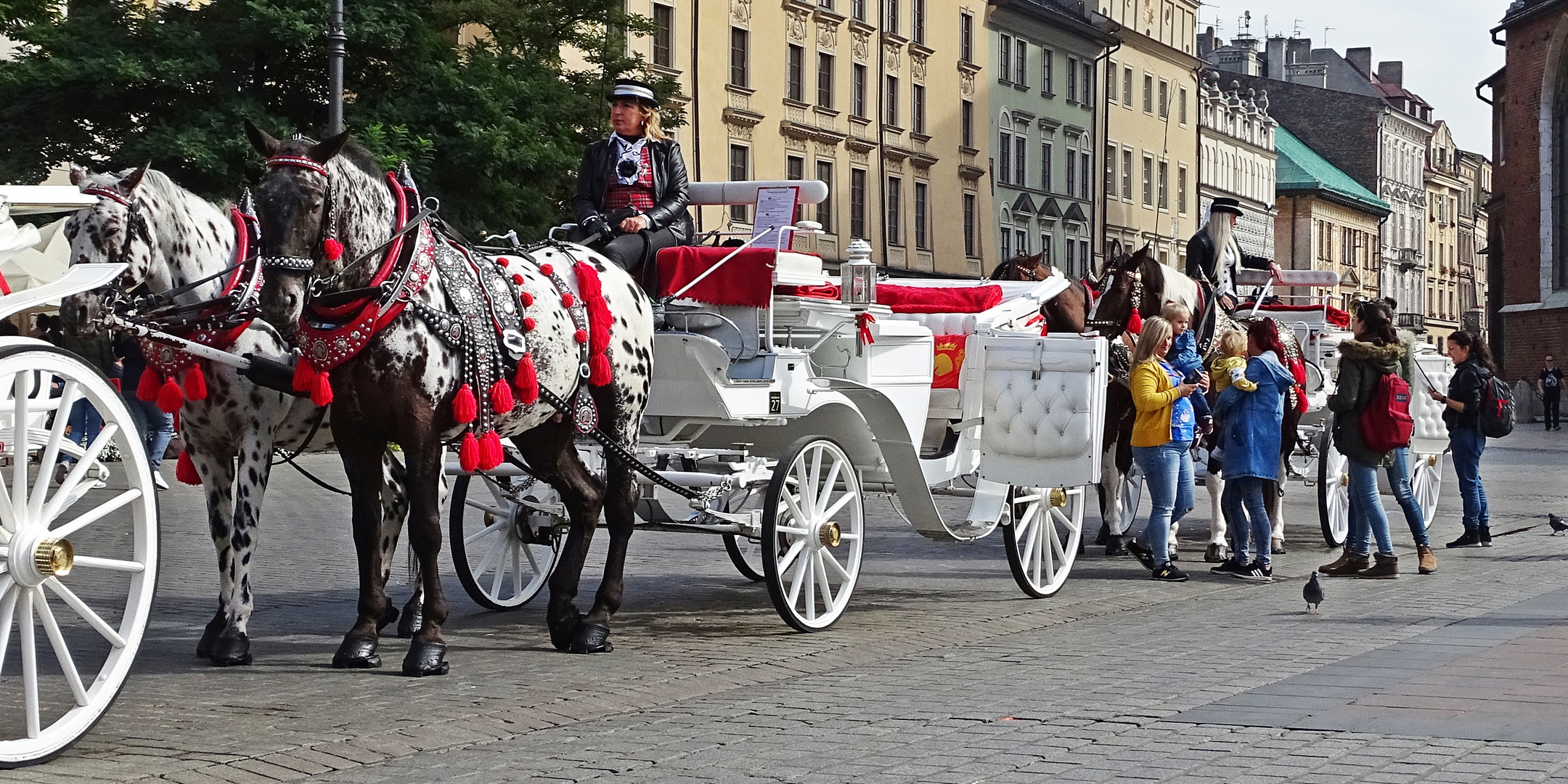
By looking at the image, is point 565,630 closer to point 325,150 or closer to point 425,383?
point 425,383

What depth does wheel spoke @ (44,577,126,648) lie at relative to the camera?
5.92 metres

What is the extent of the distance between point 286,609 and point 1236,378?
6.06m

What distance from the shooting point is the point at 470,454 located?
7809 millimetres

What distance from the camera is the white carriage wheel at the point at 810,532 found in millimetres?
8984

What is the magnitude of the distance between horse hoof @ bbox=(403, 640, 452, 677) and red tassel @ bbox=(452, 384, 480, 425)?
0.90 meters

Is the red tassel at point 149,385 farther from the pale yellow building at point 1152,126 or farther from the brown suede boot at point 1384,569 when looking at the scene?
the pale yellow building at point 1152,126

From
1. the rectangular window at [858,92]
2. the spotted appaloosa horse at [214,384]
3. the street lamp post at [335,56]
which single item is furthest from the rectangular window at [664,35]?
the spotted appaloosa horse at [214,384]

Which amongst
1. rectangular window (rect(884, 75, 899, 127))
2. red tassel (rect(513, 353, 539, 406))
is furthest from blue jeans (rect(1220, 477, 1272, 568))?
rectangular window (rect(884, 75, 899, 127))

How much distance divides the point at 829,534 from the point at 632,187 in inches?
76.8

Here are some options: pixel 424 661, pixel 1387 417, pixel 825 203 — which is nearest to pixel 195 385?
pixel 424 661

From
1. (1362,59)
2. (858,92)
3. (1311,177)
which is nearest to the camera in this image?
(858,92)

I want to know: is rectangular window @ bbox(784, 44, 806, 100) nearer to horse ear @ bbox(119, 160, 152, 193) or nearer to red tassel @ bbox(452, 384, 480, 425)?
horse ear @ bbox(119, 160, 152, 193)

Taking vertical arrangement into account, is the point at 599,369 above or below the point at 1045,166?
below

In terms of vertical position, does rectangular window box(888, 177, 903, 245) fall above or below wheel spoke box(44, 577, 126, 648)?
above
